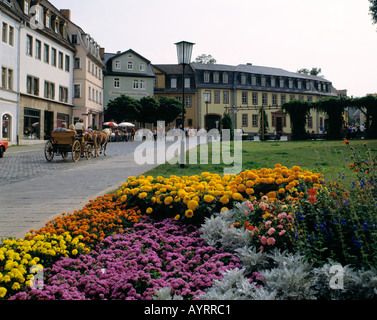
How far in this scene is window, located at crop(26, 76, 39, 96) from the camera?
33.5 meters

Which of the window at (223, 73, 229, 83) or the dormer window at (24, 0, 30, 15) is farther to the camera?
the window at (223, 73, 229, 83)

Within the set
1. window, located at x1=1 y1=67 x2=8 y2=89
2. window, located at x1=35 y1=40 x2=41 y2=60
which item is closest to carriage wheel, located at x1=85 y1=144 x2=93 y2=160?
window, located at x1=1 y1=67 x2=8 y2=89

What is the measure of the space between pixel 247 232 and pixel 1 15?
30018 millimetres

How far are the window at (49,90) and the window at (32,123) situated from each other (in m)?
Result: 2.43

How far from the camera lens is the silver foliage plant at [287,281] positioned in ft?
9.15

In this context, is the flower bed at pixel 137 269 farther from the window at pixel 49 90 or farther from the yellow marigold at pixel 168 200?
the window at pixel 49 90

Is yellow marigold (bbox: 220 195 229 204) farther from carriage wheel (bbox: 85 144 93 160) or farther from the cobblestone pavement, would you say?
carriage wheel (bbox: 85 144 93 160)

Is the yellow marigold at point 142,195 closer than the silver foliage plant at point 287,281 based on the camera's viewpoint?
No

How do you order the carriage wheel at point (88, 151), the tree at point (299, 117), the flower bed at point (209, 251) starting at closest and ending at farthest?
the flower bed at point (209, 251)
the carriage wheel at point (88, 151)
the tree at point (299, 117)

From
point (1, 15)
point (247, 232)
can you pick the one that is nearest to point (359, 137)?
point (1, 15)

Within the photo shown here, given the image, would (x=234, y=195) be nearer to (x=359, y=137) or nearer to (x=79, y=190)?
(x=79, y=190)

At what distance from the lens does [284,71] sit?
80000 millimetres

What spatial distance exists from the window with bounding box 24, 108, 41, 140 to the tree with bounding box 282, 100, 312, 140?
87.7ft

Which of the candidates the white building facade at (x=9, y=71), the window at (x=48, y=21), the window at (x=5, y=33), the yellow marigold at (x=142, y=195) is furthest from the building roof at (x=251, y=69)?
the yellow marigold at (x=142, y=195)
